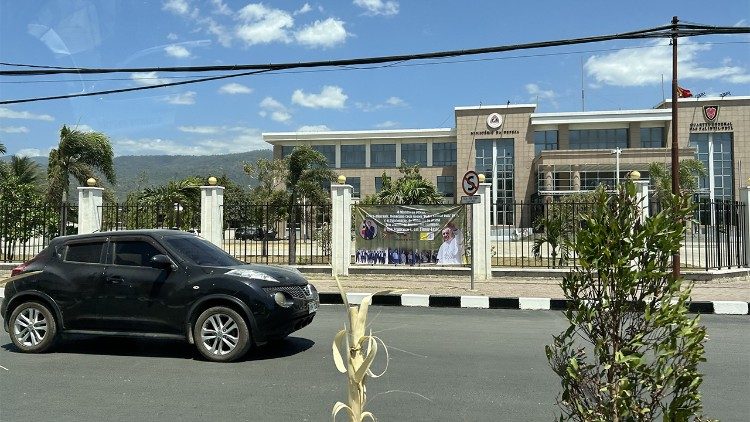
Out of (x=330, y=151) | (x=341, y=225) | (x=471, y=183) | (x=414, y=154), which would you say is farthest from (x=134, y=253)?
(x=330, y=151)

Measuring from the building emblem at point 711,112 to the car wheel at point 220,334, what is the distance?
64.2 meters

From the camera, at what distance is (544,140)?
6381 cm

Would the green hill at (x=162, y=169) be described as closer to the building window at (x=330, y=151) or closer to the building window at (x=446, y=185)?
the building window at (x=330, y=151)

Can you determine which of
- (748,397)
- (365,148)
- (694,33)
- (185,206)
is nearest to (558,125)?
(365,148)

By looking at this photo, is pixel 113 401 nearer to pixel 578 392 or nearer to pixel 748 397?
pixel 578 392

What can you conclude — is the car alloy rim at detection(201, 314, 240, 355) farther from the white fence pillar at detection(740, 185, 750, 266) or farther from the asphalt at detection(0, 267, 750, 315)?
the white fence pillar at detection(740, 185, 750, 266)

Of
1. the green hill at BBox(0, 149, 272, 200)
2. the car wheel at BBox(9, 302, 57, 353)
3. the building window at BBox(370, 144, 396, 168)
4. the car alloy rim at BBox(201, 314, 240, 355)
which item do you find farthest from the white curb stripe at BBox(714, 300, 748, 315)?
the building window at BBox(370, 144, 396, 168)

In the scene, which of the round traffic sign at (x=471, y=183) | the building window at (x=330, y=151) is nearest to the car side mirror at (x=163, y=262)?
the round traffic sign at (x=471, y=183)

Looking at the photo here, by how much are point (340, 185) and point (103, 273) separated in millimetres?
8939

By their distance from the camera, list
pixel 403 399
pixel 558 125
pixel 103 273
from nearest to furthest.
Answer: pixel 403 399 < pixel 103 273 < pixel 558 125

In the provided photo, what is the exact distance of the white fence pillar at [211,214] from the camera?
1592 centimetres

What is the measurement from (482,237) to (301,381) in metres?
9.76

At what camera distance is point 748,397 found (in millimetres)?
5281

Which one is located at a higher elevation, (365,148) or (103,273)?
(365,148)
